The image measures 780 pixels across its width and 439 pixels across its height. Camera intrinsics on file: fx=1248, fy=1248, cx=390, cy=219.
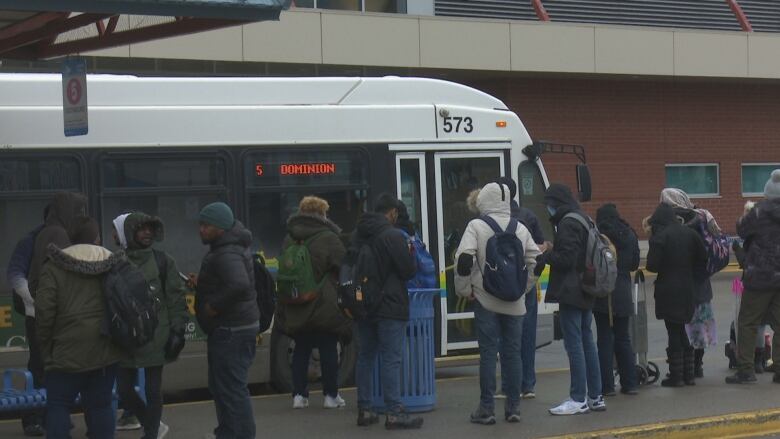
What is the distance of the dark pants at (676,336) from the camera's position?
10781 millimetres

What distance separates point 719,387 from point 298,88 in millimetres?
4613

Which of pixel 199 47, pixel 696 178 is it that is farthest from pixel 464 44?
pixel 696 178

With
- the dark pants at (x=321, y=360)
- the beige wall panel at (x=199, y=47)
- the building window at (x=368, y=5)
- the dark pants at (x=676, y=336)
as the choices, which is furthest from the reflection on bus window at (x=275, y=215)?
the building window at (x=368, y=5)

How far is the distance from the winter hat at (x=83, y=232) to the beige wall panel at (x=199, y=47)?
15764mm

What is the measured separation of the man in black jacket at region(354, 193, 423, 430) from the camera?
29.0ft

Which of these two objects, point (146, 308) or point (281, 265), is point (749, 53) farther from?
point (146, 308)

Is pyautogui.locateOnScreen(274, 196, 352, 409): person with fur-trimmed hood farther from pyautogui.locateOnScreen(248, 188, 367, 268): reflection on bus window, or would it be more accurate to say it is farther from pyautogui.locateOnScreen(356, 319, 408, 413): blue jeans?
pyautogui.locateOnScreen(248, 188, 367, 268): reflection on bus window

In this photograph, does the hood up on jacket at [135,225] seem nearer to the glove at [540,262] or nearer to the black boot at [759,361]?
the glove at [540,262]

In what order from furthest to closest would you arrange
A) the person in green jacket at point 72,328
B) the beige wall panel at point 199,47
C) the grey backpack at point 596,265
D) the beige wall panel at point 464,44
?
the beige wall panel at point 464,44 → the beige wall panel at point 199,47 → the grey backpack at point 596,265 → the person in green jacket at point 72,328

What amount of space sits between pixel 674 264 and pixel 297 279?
3.31 m

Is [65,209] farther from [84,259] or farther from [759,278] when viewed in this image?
[759,278]

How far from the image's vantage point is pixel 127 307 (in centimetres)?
716

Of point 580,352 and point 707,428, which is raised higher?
point 580,352

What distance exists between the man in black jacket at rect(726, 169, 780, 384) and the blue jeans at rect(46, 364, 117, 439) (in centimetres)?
603
